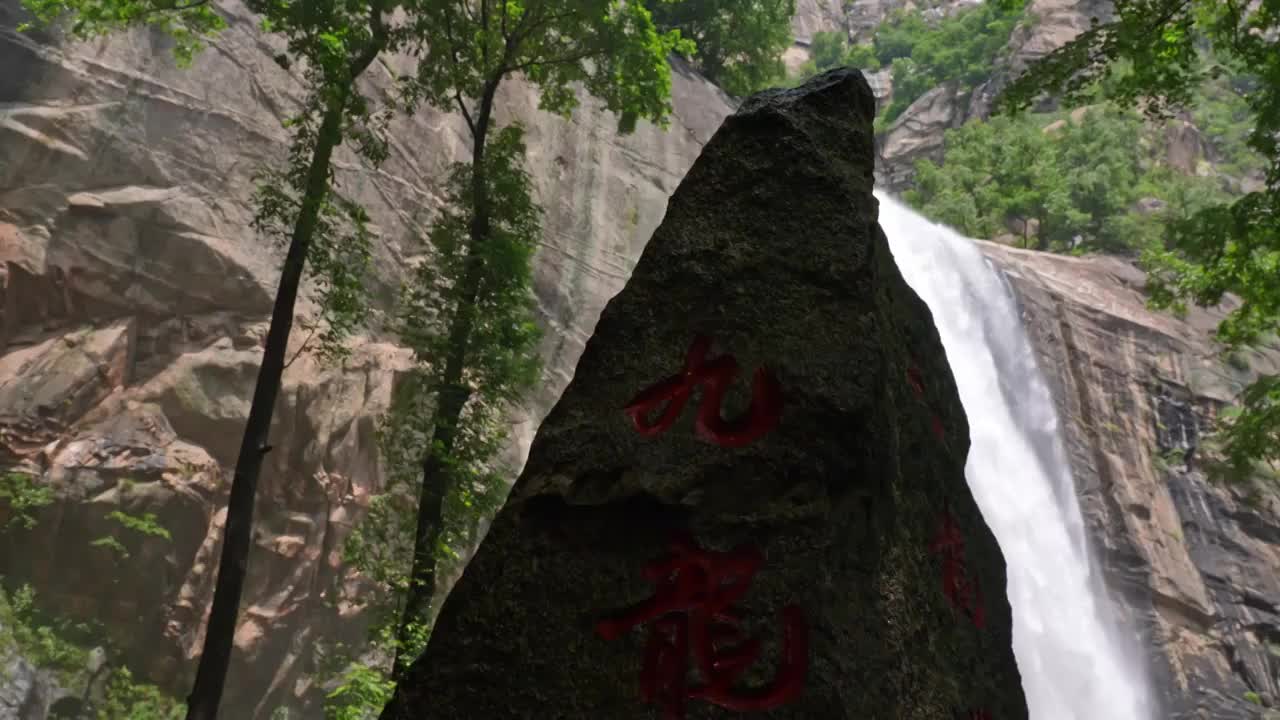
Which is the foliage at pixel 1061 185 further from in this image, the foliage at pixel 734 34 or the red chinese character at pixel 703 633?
the red chinese character at pixel 703 633

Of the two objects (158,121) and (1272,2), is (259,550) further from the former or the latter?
(1272,2)

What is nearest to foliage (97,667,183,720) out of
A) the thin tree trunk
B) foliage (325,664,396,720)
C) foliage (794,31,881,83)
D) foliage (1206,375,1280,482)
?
foliage (325,664,396,720)

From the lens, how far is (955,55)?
100ft

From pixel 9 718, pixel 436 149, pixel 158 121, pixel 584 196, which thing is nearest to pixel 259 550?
pixel 9 718

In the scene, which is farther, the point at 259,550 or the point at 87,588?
the point at 259,550

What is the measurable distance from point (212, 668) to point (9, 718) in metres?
2.95

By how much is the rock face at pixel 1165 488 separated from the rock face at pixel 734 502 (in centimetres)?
1271

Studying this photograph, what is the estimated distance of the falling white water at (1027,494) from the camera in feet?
42.6

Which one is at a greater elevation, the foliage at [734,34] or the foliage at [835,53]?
the foliage at [835,53]

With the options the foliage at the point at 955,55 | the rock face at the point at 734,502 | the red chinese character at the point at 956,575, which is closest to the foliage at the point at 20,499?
the rock face at the point at 734,502

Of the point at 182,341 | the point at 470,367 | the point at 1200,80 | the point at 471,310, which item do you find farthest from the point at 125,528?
the point at 1200,80

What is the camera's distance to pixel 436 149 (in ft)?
37.9

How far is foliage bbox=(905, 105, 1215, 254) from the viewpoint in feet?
68.7

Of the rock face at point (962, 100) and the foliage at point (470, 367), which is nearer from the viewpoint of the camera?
the foliage at point (470, 367)
